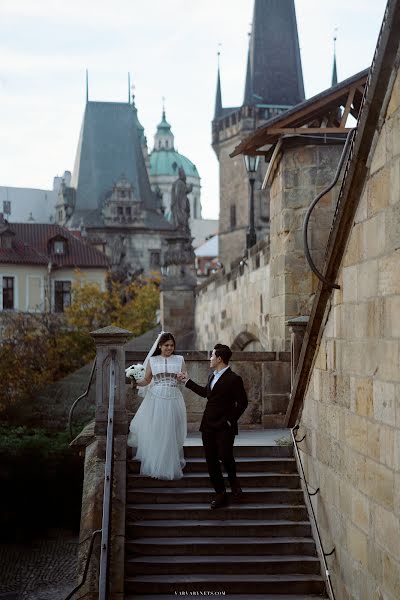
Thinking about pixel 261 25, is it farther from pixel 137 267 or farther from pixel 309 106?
pixel 309 106

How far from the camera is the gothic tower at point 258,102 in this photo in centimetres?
7756

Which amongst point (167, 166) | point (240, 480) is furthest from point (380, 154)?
point (167, 166)

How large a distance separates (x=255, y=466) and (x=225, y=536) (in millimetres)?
1162

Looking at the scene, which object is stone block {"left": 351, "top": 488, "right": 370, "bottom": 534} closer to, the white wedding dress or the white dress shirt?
the white dress shirt

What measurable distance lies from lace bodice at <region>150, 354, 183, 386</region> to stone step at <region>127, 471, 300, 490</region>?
100 cm

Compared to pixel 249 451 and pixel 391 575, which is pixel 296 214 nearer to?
pixel 249 451

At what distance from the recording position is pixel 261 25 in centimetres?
7731

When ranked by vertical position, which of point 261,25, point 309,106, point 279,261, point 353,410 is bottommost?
point 353,410

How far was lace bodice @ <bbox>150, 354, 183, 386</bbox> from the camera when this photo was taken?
10.2m

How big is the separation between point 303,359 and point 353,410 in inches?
63.3

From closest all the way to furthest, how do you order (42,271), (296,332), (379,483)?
(379,483)
(296,332)
(42,271)

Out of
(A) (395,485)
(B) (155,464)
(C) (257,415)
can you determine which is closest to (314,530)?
(B) (155,464)

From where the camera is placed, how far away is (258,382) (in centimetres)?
1289

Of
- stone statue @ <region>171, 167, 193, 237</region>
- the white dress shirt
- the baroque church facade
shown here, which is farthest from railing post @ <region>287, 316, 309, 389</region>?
the baroque church facade
